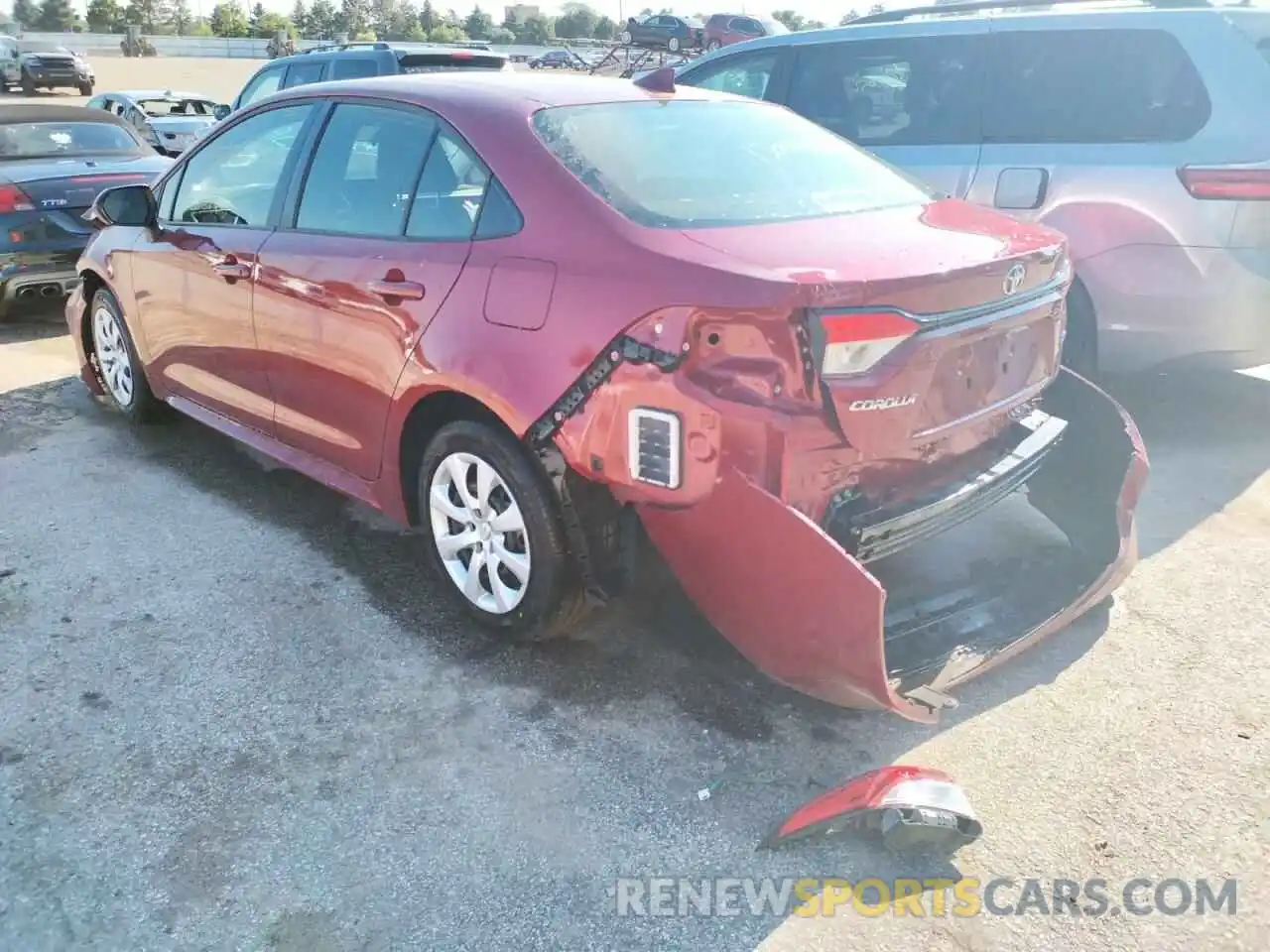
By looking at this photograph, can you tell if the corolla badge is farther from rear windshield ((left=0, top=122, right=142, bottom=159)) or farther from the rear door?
rear windshield ((left=0, top=122, right=142, bottom=159))

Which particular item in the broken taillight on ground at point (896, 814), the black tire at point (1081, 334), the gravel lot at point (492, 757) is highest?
the black tire at point (1081, 334)

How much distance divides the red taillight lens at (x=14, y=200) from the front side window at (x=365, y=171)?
4.46 m

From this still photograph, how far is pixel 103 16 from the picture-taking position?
7269 centimetres

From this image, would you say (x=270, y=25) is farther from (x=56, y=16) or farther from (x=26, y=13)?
(x=26, y=13)

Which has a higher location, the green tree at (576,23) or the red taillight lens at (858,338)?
the green tree at (576,23)

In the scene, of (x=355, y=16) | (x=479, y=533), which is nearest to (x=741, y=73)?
(x=479, y=533)

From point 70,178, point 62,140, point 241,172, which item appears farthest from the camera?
point 62,140

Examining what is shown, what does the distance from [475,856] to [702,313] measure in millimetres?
1384

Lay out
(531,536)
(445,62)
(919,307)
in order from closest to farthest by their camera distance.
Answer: (919,307), (531,536), (445,62)

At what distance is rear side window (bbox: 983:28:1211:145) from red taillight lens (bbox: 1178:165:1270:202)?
212 mm

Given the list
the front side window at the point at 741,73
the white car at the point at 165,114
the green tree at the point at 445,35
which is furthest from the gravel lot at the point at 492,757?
the green tree at the point at 445,35

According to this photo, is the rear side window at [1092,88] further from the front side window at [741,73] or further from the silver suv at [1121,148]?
the front side window at [741,73]

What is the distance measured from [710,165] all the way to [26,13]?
92430mm

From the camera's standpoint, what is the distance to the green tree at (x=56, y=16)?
72.3 metres
